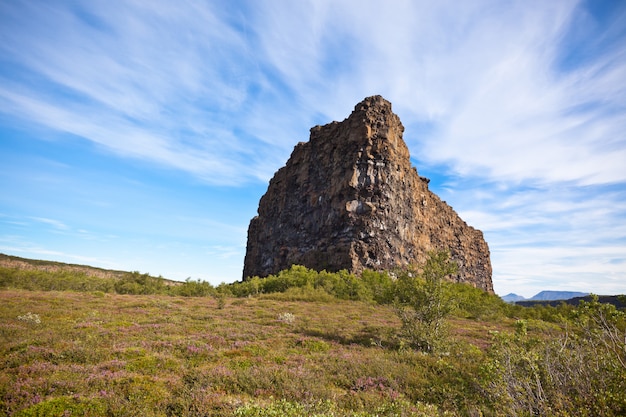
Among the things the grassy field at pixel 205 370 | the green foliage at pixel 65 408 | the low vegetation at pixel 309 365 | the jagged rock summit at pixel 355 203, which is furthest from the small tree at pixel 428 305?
the jagged rock summit at pixel 355 203

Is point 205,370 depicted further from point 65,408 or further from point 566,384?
point 566,384

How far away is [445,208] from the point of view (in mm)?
91625

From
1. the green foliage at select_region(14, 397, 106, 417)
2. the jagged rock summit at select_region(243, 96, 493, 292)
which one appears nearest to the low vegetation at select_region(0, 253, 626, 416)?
the green foliage at select_region(14, 397, 106, 417)

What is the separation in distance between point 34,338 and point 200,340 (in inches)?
247

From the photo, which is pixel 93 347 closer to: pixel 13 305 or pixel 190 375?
pixel 190 375

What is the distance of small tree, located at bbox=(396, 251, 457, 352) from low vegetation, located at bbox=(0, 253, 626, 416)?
0.21ft

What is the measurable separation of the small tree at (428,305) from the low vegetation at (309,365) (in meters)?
0.06

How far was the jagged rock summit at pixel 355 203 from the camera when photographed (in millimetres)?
52125

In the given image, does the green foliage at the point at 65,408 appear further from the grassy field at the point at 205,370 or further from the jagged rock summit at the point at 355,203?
the jagged rock summit at the point at 355,203

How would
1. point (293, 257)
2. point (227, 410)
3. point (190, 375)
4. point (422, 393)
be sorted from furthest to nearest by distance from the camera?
point (293, 257)
point (190, 375)
point (422, 393)
point (227, 410)

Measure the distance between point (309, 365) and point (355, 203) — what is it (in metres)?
43.6

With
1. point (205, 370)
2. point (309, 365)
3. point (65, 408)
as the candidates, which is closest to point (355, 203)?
point (309, 365)

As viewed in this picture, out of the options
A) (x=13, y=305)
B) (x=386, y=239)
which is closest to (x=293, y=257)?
(x=386, y=239)

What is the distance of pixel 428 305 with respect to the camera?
1473 centimetres
